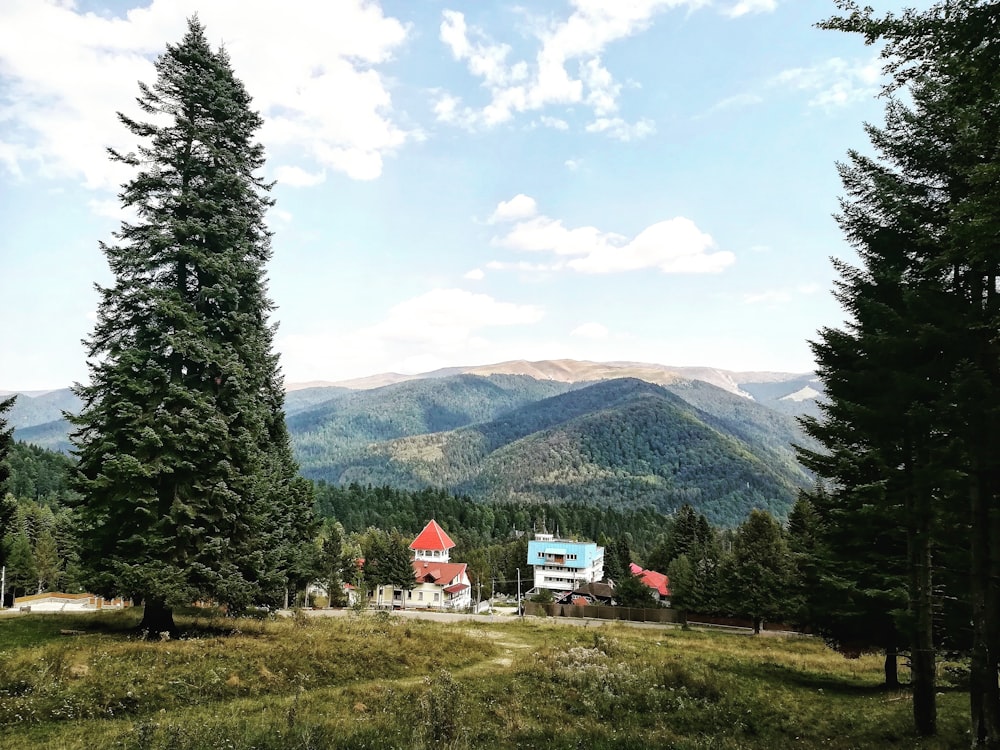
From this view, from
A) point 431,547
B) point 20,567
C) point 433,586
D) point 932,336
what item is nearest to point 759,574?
point 932,336

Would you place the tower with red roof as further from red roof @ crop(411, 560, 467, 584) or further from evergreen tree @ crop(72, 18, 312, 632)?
evergreen tree @ crop(72, 18, 312, 632)

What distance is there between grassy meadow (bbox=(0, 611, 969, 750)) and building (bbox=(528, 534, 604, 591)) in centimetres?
8349

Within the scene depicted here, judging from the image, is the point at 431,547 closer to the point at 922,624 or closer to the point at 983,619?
the point at 922,624

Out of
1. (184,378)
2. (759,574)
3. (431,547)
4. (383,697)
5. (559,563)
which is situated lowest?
(559,563)

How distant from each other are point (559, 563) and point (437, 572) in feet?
95.5

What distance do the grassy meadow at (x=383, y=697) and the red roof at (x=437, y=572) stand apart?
206 feet

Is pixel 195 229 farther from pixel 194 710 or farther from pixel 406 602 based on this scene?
pixel 406 602

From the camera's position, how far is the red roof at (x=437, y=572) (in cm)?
8275

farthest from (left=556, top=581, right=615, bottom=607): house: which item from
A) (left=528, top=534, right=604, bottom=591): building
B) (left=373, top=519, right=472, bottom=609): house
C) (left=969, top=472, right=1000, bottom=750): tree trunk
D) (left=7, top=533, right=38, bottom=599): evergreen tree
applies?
(left=969, top=472, right=1000, bottom=750): tree trunk

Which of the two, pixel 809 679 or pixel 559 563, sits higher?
pixel 809 679

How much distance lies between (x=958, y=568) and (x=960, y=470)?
277 cm

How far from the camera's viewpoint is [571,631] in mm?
36562

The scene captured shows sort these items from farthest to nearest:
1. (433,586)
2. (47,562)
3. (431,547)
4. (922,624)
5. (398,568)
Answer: (431,547) < (433,586) < (47,562) < (398,568) < (922,624)

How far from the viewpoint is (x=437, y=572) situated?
276 feet
